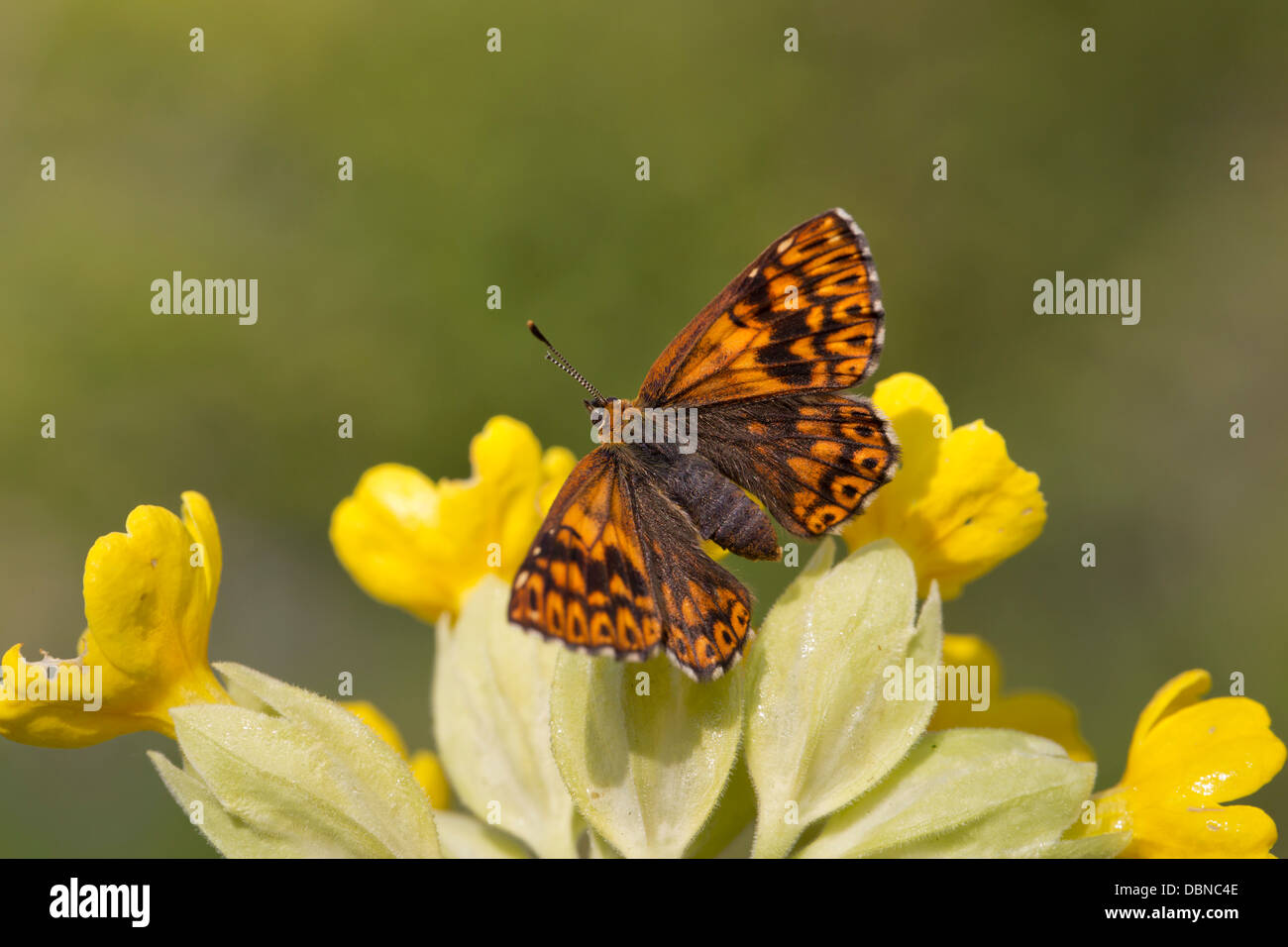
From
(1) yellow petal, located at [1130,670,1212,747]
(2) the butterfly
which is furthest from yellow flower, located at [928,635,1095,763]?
(2) the butterfly

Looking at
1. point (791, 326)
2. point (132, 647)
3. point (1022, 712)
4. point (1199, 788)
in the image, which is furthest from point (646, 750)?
point (1022, 712)

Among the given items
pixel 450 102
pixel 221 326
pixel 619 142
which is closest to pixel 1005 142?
pixel 619 142

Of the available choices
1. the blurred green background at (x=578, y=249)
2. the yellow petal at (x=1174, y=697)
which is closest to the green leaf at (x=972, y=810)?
the yellow petal at (x=1174, y=697)

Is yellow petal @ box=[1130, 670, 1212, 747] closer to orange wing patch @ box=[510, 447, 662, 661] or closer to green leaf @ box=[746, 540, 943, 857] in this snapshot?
green leaf @ box=[746, 540, 943, 857]

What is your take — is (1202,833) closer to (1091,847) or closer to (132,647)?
(1091,847)

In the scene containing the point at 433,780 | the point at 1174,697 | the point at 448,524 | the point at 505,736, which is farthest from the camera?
the point at 433,780

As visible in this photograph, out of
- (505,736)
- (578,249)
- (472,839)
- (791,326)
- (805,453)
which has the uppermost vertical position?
(578,249)
